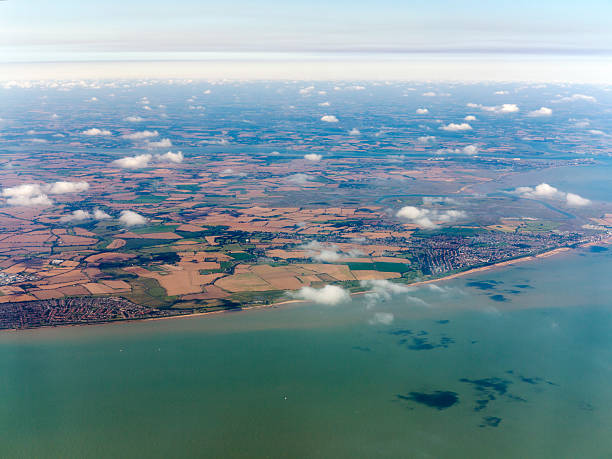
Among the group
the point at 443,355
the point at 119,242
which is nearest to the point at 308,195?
the point at 119,242

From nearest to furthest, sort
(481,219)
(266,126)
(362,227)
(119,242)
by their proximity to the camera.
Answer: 1. (119,242)
2. (362,227)
3. (481,219)
4. (266,126)

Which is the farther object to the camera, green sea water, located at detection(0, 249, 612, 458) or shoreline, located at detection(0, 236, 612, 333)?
shoreline, located at detection(0, 236, 612, 333)

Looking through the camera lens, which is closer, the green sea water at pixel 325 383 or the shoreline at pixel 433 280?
the green sea water at pixel 325 383

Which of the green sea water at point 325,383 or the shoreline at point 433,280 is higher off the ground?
the shoreline at point 433,280

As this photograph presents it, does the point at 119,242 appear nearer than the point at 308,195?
Yes

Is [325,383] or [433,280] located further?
[433,280]

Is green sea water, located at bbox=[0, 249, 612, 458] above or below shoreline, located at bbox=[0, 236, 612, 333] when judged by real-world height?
below

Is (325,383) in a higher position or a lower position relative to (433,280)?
lower

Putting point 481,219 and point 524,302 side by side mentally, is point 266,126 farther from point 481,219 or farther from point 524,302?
point 524,302
